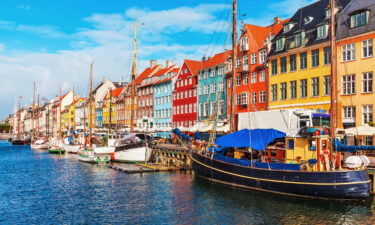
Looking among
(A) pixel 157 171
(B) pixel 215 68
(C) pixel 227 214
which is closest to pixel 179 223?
(C) pixel 227 214

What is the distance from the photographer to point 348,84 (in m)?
42.1

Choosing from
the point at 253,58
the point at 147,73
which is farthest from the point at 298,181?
the point at 147,73

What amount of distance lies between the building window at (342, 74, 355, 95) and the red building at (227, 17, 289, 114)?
493 inches

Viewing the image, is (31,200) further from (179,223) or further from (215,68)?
(215,68)

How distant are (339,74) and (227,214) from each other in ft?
87.0

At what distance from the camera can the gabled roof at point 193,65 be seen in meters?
75.6

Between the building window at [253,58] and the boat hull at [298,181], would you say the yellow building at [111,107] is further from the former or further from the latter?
the boat hull at [298,181]

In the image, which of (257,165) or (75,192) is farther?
(75,192)

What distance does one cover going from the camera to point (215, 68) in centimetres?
6700

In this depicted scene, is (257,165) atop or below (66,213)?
atop

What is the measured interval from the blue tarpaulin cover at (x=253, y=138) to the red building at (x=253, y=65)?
21488mm

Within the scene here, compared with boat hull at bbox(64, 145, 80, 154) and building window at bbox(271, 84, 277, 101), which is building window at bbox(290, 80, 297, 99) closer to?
building window at bbox(271, 84, 277, 101)

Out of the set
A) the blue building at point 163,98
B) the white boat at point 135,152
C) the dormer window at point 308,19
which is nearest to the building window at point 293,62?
the dormer window at point 308,19

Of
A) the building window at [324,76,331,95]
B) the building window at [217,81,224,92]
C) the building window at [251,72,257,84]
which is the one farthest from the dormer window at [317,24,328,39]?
the building window at [217,81,224,92]
